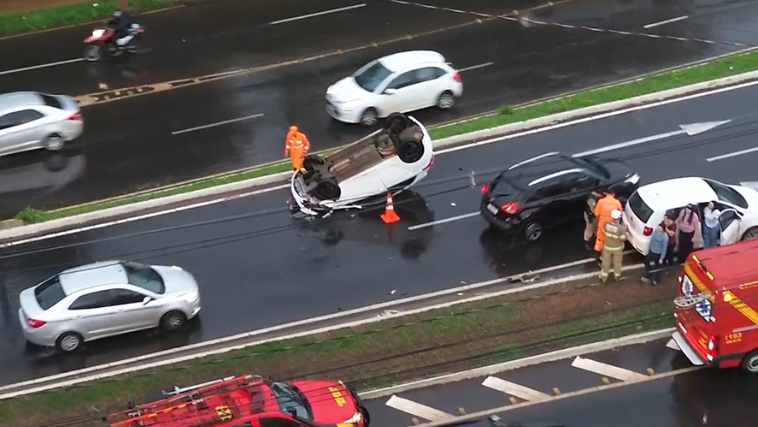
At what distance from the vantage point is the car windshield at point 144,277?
20.3 metres

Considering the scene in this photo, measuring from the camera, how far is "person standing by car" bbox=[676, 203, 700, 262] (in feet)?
68.1

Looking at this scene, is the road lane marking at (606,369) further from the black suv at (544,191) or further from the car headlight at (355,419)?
the car headlight at (355,419)

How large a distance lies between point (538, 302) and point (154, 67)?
15.6 m

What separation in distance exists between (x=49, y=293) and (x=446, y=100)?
39.6ft

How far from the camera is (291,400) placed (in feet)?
53.7

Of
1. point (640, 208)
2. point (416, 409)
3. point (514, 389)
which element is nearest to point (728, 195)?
point (640, 208)

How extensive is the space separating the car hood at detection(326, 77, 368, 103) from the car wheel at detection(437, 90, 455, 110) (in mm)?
2004

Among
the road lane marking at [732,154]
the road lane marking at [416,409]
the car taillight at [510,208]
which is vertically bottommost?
the road lane marking at [416,409]

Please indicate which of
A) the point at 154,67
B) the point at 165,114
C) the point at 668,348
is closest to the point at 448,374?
the point at 668,348

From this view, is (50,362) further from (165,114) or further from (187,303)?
(165,114)

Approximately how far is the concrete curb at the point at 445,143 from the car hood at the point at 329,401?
27.9ft

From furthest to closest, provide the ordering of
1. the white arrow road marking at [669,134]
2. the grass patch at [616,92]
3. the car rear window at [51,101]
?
the car rear window at [51,101]
the grass patch at [616,92]
the white arrow road marking at [669,134]

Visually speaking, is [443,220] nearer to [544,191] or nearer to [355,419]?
[544,191]

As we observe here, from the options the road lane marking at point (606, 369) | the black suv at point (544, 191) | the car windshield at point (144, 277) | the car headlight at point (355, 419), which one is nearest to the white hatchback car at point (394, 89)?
the black suv at point (544, 191)
